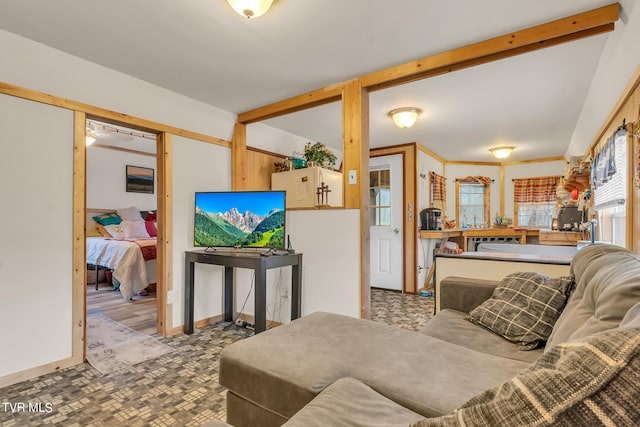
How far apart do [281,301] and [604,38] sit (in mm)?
3252

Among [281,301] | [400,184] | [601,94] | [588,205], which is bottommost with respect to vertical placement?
[281,301]

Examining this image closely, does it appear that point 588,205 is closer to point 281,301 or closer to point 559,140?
point 559,140

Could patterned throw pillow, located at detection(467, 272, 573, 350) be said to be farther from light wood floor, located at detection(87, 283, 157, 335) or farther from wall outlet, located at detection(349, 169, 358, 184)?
light wood floor, located at detection(87, 283, 157, 335)

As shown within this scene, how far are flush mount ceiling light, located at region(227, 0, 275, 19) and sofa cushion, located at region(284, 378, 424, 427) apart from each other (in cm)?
181

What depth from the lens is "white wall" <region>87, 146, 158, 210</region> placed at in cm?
557

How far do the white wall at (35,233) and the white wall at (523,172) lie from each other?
22.9ft

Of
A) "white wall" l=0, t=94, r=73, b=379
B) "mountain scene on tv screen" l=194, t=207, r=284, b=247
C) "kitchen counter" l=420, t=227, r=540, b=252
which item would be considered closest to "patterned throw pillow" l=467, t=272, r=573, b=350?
"mountain scene on tv screen" l=194, t=207, r=284, b=247

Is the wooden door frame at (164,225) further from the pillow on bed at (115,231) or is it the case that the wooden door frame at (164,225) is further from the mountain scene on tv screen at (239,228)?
the pillow on bed at (115,231)

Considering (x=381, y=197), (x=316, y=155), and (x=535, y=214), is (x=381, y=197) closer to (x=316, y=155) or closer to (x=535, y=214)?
(x=316, y=155)

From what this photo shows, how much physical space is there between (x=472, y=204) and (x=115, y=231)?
6.59 meters

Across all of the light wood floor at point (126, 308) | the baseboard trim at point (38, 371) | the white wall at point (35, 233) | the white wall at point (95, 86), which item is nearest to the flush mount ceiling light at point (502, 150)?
the white wall at point (95, 86)

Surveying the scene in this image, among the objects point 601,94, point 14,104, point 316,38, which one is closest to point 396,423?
point 316,38

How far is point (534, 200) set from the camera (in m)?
6.26

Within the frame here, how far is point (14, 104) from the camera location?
216 cm
